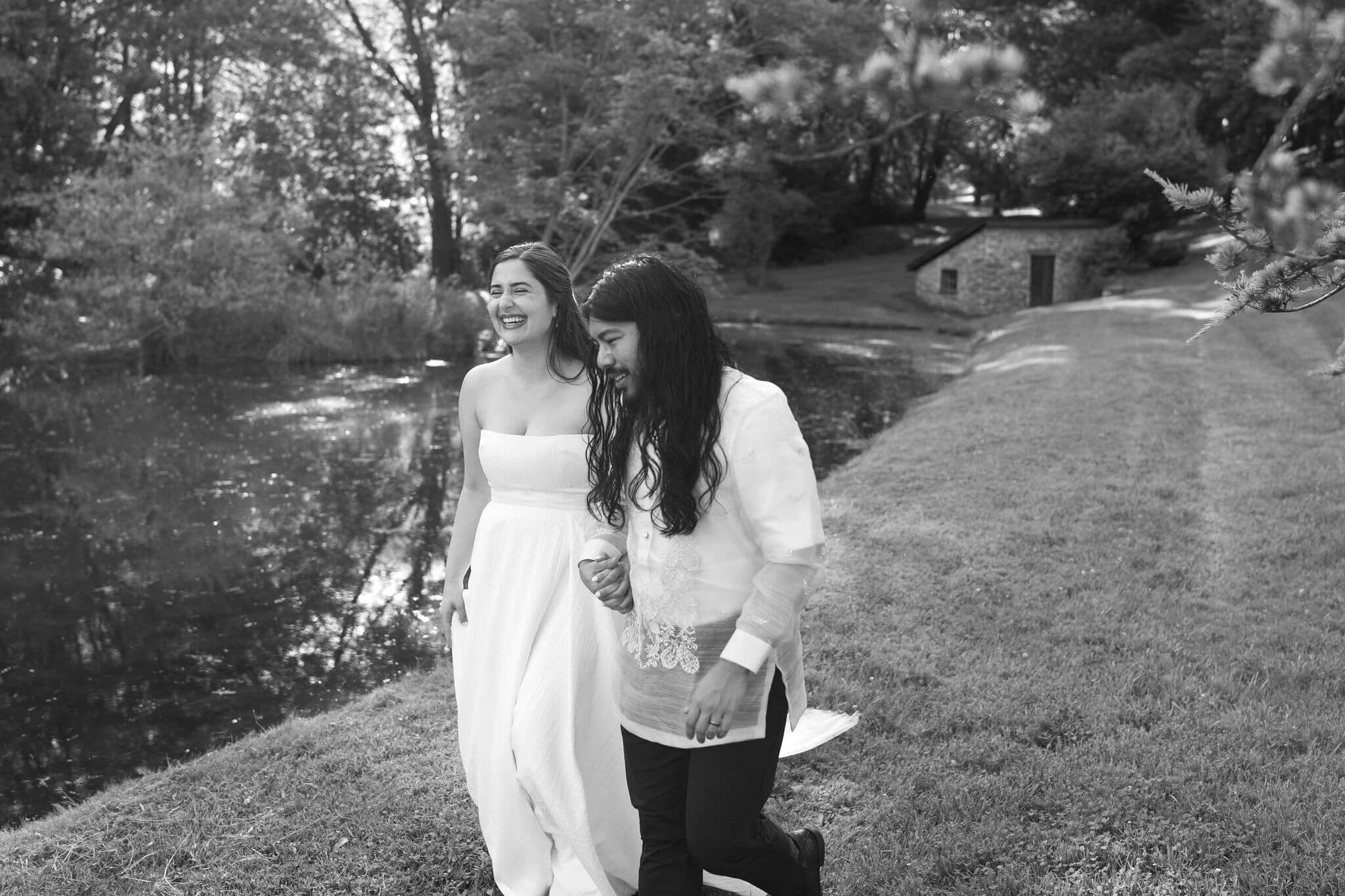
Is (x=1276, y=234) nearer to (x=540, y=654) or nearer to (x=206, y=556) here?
(x=540, y=654)

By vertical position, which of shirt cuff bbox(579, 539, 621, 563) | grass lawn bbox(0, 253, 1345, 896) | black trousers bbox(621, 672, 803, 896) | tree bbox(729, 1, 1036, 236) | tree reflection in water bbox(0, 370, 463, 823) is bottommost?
tree reflection in water bbox(0, 370, 463, 823)

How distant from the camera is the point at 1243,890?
10.4ft

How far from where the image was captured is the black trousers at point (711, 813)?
253 cm

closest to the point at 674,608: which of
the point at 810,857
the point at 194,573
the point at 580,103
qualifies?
the point at 810,857

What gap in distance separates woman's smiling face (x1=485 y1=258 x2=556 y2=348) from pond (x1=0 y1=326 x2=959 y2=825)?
6.81 feet

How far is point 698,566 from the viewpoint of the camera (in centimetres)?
254

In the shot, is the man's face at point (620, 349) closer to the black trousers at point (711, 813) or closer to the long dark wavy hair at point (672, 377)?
the long dark wavy hair at point (672, 377)

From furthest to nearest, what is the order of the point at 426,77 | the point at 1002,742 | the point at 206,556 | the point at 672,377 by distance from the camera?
the point at 426,77, the point at 206,556, the point at 1002,742, the point at 672,377

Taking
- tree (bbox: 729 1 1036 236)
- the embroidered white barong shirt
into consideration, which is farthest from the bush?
the embroidered white barong shirt

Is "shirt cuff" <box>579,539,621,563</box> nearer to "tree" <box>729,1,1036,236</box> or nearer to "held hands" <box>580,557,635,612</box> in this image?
"held hands" <box>580,557,635,612</box>

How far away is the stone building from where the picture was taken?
103 feet

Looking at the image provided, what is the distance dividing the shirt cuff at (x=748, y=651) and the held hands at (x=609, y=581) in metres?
0.38

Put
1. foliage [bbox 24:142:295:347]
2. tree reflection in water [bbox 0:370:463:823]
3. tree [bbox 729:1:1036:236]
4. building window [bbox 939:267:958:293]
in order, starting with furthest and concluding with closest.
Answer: building window [bbox 939:267:958:293], foliage [bbox 24:142:295:347], tree [bbox 729:1:1036:236], tree reflection in water [bbox 0:370:463:823]

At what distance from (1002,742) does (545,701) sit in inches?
74.9
